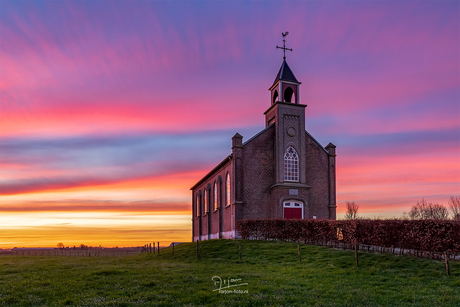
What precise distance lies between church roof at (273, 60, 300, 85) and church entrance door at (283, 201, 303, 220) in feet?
39.9

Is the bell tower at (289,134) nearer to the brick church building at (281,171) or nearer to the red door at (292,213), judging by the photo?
the brick church building at (281,171)

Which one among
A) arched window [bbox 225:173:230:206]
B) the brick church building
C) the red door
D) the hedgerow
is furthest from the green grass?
arched window [bbox 225:173:230:206]

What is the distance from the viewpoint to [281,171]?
38.0 metres

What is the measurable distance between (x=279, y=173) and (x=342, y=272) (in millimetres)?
20447

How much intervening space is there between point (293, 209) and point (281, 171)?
369 cm

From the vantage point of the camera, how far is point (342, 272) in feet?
58.4

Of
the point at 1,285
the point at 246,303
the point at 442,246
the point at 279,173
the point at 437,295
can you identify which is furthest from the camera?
the point at 279,173

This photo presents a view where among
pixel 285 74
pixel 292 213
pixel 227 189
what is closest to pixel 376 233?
pixel 292 213

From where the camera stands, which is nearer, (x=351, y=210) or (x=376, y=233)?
(x=376, y=233)

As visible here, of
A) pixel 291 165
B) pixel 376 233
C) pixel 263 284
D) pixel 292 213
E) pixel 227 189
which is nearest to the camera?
pixel 263 284

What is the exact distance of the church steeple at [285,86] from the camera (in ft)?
131

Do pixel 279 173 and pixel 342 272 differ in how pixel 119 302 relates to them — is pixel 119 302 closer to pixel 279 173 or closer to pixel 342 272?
pixel 342 272

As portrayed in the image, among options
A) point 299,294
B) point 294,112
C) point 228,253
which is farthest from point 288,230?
point 299,294

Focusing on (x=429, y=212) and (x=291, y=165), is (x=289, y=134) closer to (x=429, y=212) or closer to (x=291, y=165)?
(x=291, y=165)
